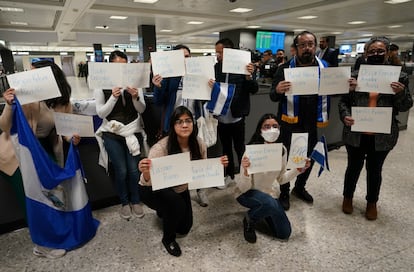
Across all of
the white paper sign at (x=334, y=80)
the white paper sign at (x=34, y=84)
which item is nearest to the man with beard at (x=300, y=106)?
the white paper sign at (x=334, y=80)

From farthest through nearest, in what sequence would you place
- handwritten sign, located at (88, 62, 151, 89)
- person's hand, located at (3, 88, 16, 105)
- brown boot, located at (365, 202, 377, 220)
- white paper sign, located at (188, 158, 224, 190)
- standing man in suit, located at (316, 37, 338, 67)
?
standing man in suit, located at (316, 37, 338, 67) → brown boot, located at (365, 202, 377, 220) → handwritten sign, located at (88, 62, 151, 89) → white paper sign, located at (188, 158, 224, 190) → person's hand, located at (3, 88, 16, 105)

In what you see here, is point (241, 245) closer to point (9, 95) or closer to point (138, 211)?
point (138, 211)

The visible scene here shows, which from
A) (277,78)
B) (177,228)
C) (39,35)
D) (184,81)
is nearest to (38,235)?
(177,228)

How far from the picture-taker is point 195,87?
1.97 meters

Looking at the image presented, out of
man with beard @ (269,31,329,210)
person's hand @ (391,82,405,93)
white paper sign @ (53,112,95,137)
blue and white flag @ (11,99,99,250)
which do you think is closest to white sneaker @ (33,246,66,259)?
blue and white flag @ (11,99,99,250)

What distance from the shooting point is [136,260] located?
1720 mm

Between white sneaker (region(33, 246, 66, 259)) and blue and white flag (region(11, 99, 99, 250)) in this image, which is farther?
white sneaker (region(33, 246, 66, 259))

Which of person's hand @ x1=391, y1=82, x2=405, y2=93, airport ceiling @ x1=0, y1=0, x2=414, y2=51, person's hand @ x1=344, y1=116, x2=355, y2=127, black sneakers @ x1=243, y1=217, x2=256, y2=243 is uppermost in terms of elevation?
airport ceiling @ x1=0, y1=0, x2=414, y2=51

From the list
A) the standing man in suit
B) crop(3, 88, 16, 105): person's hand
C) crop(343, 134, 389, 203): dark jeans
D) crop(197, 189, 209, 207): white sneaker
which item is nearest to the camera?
crop(3, 88, 16, 105): person's hand

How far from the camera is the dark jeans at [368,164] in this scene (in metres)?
2.01

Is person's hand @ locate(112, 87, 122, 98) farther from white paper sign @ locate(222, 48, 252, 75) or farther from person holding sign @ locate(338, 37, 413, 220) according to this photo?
person holding sign @ locate(338, 37, 413, 220)

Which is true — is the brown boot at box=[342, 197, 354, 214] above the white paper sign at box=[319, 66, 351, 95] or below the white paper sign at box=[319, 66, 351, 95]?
below

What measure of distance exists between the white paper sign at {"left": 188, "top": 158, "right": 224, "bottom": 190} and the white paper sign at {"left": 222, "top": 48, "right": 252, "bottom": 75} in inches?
27.8

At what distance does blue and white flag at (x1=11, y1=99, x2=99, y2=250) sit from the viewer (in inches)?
62.0
